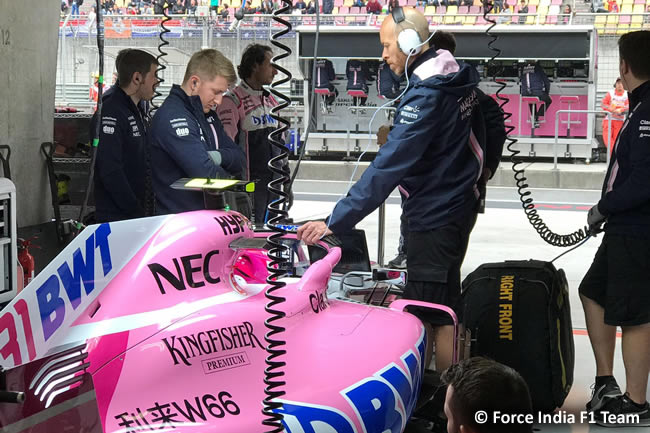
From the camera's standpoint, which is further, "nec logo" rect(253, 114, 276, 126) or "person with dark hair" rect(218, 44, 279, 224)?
"nec logo" rect(253, 114, 276, 126)

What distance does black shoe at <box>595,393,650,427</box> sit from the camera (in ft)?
14.2

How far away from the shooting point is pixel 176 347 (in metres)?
2.74

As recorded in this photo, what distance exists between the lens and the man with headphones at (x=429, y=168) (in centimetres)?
372

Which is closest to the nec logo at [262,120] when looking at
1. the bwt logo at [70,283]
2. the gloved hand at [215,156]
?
the gloved hand at [215,156]

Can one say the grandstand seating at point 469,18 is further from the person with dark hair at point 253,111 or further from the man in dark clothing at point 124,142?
the man in dark clothing at point 124,142

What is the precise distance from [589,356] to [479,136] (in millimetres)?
2214

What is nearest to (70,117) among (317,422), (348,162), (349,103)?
(317,422)

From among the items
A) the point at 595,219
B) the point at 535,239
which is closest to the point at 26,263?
the point at 595,219

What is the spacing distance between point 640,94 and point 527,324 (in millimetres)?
1264

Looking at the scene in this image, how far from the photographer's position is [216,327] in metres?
2.88

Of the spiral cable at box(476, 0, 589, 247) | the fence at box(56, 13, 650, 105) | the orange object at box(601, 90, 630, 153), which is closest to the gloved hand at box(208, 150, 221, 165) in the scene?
the spiral cable at box(476, 0, 589, 247)

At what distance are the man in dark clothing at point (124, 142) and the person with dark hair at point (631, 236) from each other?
2.64m

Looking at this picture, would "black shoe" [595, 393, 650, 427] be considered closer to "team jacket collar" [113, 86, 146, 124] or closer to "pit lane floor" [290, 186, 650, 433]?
"pit lane floor" [290, 186, 650, 433]

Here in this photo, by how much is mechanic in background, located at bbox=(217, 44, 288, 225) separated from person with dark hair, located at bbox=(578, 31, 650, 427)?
111 inches
